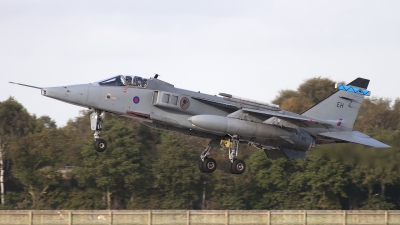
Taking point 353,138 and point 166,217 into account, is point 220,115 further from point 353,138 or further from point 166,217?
point 166,217

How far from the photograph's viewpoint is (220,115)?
23562 mm

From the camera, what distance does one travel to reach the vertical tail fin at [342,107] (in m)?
25.4

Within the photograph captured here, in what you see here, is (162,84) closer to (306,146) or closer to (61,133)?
(306,146)

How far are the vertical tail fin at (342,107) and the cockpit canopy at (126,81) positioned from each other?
22.1ft

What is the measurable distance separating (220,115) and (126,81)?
141 inches

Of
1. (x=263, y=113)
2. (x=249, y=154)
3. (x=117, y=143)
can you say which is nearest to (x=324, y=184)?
(x=249, y=154)

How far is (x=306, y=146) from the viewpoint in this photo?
24.8 meters

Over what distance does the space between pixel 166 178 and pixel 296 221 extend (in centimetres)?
1684

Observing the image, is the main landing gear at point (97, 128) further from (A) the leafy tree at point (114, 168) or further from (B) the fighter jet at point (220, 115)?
(A) the leafy tree at point (114, 168)

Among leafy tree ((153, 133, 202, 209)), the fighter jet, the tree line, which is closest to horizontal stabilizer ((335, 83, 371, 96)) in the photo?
the fighter jet

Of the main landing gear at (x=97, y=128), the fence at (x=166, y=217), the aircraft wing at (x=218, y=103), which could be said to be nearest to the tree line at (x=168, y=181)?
the fence at (x=166, y=217)

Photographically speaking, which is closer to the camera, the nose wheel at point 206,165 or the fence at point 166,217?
the nose wheel at point 206,165

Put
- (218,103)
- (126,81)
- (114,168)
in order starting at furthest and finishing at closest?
(114,168)
(218,103)
(126,81)

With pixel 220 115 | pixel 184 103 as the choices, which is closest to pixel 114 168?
pixel 220 115
